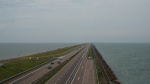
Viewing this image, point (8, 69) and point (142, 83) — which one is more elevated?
point (8, 69)

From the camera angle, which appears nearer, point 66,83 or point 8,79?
point 66,83

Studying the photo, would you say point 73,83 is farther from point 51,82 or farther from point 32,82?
point 32,82

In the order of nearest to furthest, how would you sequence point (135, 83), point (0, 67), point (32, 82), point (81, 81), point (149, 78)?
point (32, 82) → point (81, 81) → point (0, 67) → point (135, 83) → point (149, 78)

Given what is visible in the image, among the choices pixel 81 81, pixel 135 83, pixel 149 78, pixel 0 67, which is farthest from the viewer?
pixel 149 78

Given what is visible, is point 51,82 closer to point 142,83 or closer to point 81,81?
point 81,81

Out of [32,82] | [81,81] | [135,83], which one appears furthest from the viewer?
[135,83]

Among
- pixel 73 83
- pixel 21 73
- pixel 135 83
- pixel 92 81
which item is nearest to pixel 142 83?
pixel 135 83

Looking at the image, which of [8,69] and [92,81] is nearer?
[92,81]

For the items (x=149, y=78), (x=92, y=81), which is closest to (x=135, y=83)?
(x=149, y=78)

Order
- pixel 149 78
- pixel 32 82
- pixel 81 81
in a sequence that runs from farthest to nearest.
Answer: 1. pixel 149 78
2. pixel 81 81
3. pixel 32 82
